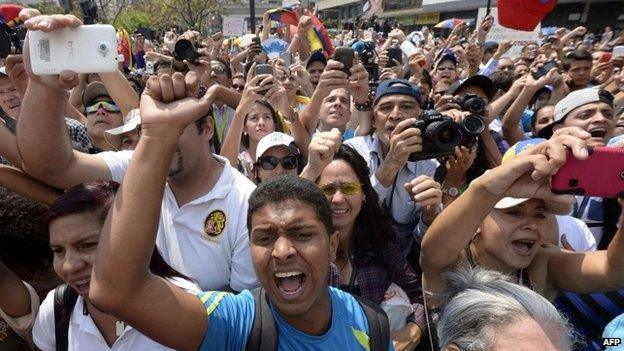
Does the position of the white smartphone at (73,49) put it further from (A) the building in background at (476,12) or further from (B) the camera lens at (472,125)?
(A) the building in background at (476,12)

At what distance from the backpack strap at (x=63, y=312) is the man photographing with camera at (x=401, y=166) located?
1.45m

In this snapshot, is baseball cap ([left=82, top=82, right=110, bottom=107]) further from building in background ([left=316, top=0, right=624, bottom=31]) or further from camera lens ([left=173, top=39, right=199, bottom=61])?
building in background ([left=316, top=0, right=624, bottom=31])

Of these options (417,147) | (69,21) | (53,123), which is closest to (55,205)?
(53,123)

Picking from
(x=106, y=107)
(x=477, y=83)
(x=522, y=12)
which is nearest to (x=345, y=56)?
(x=477, y=83)

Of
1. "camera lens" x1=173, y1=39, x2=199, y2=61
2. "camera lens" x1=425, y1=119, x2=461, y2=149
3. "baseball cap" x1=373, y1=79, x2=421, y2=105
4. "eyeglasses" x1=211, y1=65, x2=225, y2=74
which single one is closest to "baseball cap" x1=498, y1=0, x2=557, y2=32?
"eyeglasses" x1=211, y1=65, x2=225, y2=74

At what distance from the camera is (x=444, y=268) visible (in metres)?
1.78

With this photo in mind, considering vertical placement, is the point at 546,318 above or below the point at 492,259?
above

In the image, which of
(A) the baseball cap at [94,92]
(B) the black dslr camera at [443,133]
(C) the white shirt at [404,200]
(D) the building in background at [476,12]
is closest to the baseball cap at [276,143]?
(C) the white shirt at [404,200]

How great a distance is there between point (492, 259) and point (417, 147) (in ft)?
2.22

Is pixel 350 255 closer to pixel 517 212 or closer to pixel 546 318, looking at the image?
pixel 517 212

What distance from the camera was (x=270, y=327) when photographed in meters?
1.46

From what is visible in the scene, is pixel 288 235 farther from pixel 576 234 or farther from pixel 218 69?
pixel 218 69

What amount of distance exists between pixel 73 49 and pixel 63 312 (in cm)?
93

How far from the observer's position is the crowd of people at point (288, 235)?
1.28 m
